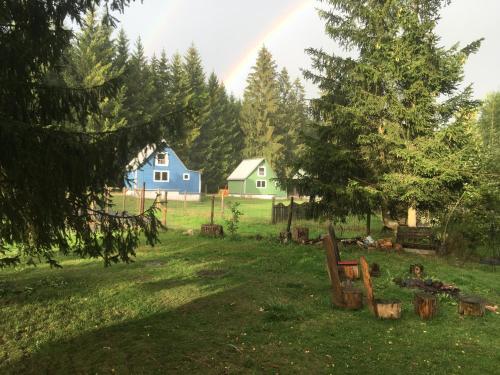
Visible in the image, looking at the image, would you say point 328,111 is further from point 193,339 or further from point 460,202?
point 193,339

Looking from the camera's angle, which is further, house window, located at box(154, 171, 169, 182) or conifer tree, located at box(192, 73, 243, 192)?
conifer tree, located at box(192, 73, 243, 192)

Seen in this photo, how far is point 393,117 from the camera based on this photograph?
15969mm

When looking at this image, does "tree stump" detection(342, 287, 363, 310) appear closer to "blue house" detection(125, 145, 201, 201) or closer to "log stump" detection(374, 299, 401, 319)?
"log stump" detection(374, 299, 401, 319)

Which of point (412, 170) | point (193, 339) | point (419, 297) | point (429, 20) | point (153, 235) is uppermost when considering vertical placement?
point (429, 20)

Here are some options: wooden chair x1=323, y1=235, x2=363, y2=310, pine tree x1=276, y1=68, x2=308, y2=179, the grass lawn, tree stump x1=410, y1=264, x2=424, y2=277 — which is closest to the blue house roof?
pine tree x1=276, y1=68, x2=308, y2=179

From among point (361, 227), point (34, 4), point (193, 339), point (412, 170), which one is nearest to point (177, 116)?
point (34, 4)

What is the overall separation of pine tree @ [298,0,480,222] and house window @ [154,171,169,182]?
104 feet

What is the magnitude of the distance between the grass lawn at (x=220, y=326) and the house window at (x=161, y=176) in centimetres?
3533

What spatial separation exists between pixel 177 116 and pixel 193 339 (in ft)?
11.1

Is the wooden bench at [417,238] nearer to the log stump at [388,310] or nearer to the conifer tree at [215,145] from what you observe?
the log stump at [388,310]

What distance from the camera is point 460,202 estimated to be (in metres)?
14.2

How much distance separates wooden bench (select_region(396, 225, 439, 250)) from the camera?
1447 cm

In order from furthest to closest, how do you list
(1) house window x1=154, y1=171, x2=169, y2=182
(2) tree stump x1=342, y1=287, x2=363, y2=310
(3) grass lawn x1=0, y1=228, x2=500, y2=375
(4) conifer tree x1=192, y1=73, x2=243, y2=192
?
(4) conifer tree x1=192, y1=73, x2=243, y2=192, (1) house window x1=154, y1=171, x2=169, y2=182, (2) tree stump x1=342, y1=287, x2=363, y2=310, (3) grass lawn x1=0, y1=228, x2=500, y2=375

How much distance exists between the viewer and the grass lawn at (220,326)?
5578mm
